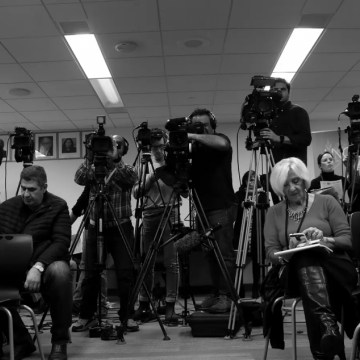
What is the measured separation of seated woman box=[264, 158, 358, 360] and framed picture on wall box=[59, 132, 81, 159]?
6.22m

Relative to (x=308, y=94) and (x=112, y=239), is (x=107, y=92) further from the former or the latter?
(x=112, y=239)

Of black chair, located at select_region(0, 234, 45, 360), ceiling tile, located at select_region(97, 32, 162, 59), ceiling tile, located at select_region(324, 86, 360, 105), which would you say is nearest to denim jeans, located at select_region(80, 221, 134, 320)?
black chair, located at select_region(0, 234, 45, 360)

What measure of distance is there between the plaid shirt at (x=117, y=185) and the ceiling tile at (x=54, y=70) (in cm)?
242

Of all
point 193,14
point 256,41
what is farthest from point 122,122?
point 193,14

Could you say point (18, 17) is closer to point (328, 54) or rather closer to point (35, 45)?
point (35, 45)

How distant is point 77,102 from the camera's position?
21.4ft

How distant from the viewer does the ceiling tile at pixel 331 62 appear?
518 centimetres

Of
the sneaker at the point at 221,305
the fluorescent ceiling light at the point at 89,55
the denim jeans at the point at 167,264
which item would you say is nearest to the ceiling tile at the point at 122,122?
the fluorescent ceiling light at the point at 89,55

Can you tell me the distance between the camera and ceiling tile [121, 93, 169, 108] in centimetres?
636

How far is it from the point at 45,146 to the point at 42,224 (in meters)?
5.86

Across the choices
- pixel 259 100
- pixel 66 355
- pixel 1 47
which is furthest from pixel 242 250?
pixel 1 47

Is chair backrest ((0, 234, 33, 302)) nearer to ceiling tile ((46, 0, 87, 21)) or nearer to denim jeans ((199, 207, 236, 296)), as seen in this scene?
denim jeans ((199, 207, 236, 296))

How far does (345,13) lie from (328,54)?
0.92m

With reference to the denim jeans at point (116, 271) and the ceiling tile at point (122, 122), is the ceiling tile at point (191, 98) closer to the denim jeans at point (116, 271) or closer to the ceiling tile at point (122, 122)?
the ceiling tile at point (122, 122)
